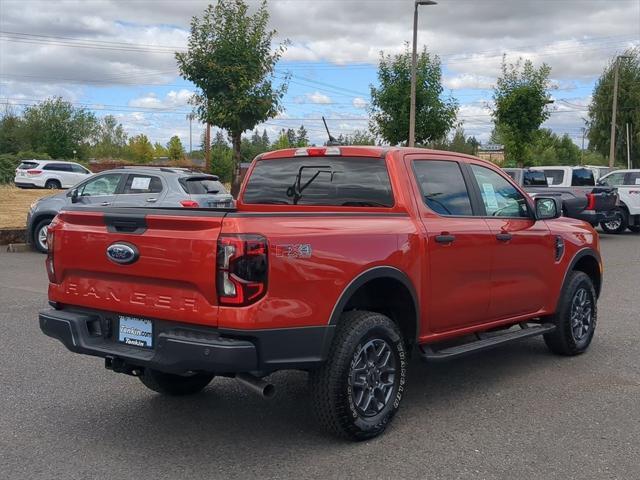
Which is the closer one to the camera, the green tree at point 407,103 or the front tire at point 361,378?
the front tire at point 361,378

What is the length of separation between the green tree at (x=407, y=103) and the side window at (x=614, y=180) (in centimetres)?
726

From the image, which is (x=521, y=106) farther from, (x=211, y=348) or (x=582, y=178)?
(x=211, y=348)

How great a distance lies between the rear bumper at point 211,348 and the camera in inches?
154

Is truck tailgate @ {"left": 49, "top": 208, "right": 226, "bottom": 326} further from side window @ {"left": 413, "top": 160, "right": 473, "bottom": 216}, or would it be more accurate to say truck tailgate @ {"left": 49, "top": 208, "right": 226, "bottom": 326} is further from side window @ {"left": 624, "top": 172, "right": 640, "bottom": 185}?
side window @ {"left": 624, "top": 172, "right": 640, "bottom": 185}

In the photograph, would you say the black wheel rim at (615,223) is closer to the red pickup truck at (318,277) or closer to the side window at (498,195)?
the side window at (498,195)

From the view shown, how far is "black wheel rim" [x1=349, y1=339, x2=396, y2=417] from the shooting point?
4.47 m

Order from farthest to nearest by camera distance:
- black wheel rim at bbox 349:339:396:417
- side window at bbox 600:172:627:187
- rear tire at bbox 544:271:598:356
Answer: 1. side window at bbox 600:172:627:187
2. rear tire at bbox 544:271:598:356
3. black wheel rim at bbox 349:339:396:417

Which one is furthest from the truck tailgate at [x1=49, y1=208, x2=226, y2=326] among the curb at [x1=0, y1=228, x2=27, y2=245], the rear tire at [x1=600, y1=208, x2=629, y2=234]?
the rear tire at [x1=600, y1=208, x2=629, y2=234]

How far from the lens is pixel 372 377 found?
181 inches

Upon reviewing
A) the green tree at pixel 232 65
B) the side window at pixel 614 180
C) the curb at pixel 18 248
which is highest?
the green tree at pixel 232 65

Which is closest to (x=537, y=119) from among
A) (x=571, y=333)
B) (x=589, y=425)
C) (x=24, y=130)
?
(x=571, y=333)

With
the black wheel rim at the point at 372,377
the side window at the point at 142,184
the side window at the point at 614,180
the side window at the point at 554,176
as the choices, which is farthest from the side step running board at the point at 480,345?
the side window at the point at 614,180

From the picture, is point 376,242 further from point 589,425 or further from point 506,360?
point 506,360

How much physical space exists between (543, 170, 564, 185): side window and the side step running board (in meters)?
16.1
